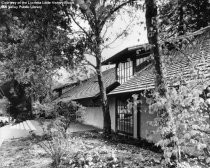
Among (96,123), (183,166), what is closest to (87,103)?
(96,123)

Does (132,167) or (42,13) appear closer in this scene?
(42,13)

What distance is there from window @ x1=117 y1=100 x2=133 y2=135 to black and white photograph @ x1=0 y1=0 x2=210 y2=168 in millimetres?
63

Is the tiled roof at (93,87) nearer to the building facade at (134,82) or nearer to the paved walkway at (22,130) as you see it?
the building facade at (134,82)

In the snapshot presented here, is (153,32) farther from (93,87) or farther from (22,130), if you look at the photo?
(93,87)

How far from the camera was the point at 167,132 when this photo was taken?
453 centimetres

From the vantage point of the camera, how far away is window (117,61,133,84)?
15266 mm

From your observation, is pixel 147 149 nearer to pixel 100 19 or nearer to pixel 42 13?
pixel 42 13

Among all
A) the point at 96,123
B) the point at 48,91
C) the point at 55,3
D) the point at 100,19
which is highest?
the point at 100,19

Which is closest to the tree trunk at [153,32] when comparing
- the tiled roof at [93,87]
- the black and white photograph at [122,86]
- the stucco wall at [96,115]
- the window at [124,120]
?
the black and white photograph at [122,86]

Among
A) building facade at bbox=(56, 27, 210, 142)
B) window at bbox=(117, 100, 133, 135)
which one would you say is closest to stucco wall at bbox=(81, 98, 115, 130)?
building facade at bbox=(56, 27, 210, 142)

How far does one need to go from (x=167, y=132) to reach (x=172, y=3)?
3.66 metres

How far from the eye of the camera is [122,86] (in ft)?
45.5

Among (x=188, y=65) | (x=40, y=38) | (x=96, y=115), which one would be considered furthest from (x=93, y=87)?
(x=188, y=65)

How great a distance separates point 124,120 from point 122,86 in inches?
89.9
